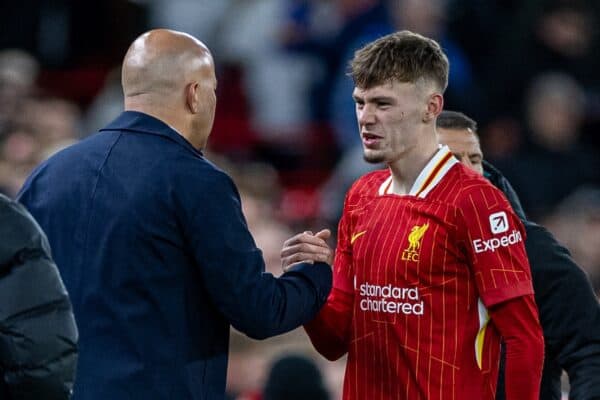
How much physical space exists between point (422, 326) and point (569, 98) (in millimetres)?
5603

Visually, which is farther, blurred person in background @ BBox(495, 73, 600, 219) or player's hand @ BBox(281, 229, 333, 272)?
blurred person in background @ BBox(495, 73, 600, 219)

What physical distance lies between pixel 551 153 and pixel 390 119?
514cm

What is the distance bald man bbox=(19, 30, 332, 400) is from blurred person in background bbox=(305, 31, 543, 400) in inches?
9.3

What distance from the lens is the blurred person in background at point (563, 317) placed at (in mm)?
4633

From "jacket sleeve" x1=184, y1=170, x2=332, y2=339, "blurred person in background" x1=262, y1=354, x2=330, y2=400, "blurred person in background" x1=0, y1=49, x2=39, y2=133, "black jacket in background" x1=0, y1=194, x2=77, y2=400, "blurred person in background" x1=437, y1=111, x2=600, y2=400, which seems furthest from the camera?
"blurred person in background" x1=0, y1=49, x2=39, y2=133

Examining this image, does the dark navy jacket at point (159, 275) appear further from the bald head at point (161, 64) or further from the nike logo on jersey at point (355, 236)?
the nike logo on jersey at point (355, 236)

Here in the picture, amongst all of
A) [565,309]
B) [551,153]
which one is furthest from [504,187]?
[551,153]

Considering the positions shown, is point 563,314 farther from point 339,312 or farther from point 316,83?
point 316,83

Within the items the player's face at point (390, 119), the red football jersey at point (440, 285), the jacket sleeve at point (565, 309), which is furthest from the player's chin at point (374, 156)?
the jacket sleeve at point (565, 309)

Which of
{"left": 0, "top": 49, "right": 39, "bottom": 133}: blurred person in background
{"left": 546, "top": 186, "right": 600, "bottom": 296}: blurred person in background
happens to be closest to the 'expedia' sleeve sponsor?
{"left": 546, "top": 186, "right": 600, "bottom": 296}: blurred person in background

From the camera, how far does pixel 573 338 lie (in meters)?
4.68

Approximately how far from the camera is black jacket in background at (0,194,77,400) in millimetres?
3387

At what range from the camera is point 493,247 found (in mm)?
4352

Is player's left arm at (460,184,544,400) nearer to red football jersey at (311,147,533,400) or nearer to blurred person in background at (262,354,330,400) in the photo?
red football jersey at (311,147,533,400)
